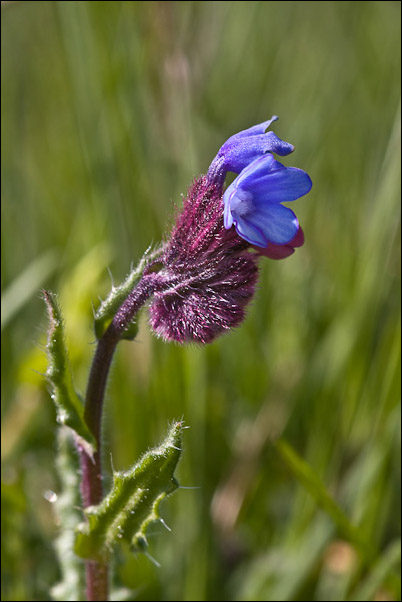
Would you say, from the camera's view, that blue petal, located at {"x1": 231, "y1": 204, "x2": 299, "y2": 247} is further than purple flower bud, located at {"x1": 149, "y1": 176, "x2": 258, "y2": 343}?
No

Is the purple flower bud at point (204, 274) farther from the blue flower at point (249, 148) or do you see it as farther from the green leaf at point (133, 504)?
the green leaf at point (133, 504)

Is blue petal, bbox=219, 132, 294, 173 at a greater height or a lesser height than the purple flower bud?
greater

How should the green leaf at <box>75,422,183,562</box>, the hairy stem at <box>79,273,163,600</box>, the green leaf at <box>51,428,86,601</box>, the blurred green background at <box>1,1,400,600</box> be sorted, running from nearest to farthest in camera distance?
the green leaf at <box>75,422,183,562</box>
the hairy stem at <box>79,273,163,600</box>
the green leaf at <box>51,428,86,601</box>
the blurred green background at <box>1,1,400,600</box>

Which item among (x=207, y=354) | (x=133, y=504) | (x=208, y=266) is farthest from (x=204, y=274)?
(x=207, y=354)

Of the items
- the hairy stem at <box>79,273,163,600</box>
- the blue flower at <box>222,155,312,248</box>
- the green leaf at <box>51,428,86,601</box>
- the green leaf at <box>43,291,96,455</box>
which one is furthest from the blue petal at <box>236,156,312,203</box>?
the green leaf at <box>51,428,86,601</box>

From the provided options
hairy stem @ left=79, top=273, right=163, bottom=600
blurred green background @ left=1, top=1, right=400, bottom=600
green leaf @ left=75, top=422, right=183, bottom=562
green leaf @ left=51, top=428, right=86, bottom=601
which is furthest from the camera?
blurred green background @ left=1, top=1, right=400, bottom=600

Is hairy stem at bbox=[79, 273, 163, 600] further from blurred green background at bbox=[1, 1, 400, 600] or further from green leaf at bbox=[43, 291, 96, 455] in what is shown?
blurred green background at bbox=[1, 1, 400, 600]

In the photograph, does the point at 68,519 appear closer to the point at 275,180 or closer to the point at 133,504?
the point at 133,504
